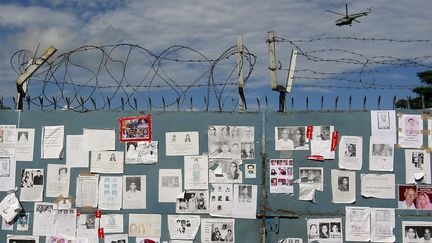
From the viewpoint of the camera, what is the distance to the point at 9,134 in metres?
5.57

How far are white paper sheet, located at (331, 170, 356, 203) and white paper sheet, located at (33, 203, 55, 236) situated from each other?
3075 mm

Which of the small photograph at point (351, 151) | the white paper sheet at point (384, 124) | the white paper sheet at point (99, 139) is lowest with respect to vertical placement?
the small photograph at point (351, 151)

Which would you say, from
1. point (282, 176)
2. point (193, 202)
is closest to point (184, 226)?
point (193, 202)

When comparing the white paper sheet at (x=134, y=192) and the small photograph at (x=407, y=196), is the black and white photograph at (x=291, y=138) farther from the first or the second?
the white paper sheet at (x=134, y=192)

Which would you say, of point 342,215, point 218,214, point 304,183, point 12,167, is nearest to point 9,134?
point 12,167

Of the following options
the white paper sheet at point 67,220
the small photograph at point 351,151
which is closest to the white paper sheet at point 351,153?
the small photograph at point 351,151

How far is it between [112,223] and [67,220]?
1.69ft

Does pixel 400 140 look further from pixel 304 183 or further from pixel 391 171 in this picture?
pixel 304 183

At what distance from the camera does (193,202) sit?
527 centimetres

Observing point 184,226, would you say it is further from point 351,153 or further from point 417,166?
point 417,166

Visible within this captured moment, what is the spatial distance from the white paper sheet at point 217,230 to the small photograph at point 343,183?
1188 mm

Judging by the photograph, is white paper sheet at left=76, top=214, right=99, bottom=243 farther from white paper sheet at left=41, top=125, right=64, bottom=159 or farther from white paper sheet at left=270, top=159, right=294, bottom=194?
white paper sheet at left=270, top=159, right=294, bottom=194

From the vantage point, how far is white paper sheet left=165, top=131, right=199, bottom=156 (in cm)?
532

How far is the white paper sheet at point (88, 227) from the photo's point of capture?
17.7 ft
